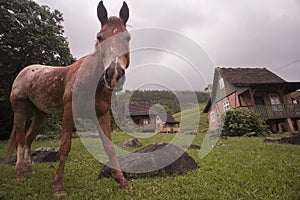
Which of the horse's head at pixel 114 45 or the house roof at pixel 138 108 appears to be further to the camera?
the house roof at pixel 138 108

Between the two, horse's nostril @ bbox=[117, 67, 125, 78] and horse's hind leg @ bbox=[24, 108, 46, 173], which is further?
horse's hind leg @ bbox=[24, 108, 46, 173]

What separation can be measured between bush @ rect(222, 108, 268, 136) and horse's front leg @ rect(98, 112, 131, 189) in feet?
43.8

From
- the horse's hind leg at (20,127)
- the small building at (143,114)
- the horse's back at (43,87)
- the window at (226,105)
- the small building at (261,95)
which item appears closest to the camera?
the horse's back at (43,87)

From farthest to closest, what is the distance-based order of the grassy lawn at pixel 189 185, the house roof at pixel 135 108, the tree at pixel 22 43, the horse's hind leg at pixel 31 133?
the tree at pixel 22 43 < the house roof at pixel 135 108 < the horse's hind leg at pixel 31 133 < the grassy lawn at pixel 189 185

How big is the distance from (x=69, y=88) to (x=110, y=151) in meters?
→ 1.31

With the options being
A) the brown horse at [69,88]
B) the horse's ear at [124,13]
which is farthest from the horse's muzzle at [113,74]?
the horse's ear at [124,13]

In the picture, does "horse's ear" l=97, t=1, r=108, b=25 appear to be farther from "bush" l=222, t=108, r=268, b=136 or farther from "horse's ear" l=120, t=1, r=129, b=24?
"bush" l=222, t=108, r=268, b=136

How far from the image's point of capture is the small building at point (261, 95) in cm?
2023

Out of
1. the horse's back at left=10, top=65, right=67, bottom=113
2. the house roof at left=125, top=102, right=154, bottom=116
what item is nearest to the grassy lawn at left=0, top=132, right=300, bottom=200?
the horse's back at left=10, top=65, right=67, bottom=113

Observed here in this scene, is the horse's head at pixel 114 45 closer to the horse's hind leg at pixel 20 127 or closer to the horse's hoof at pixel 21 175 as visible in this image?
the horse's hind leg at pixel 20 127

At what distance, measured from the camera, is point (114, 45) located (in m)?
2.71

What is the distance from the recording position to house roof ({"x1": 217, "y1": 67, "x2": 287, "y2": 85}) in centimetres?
2249

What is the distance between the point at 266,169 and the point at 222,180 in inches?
51.0

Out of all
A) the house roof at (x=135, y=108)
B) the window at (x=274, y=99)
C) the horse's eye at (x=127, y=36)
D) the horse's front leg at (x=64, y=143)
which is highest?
the window at (x=274, y=99)
